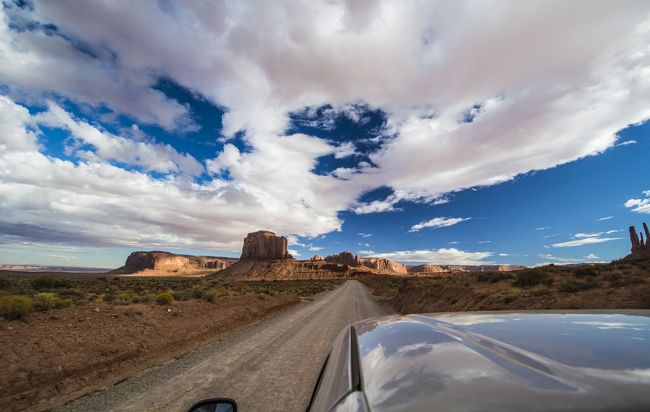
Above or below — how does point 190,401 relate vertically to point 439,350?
below

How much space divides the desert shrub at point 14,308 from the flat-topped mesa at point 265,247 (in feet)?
471

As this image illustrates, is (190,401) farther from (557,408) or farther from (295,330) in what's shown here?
(295,330)

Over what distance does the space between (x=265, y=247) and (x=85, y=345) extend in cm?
15023

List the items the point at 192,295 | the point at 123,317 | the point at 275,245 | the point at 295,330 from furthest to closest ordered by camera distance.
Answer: the point at 275,245 < the point at 192,295 < the point at 295,330 < the point at 123,317

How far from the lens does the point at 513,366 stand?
1177 mm

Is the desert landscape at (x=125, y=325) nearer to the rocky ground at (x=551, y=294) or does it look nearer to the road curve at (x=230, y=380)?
the rocky ground at (x=551, y=294)

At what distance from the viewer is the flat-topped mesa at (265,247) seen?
154 metres

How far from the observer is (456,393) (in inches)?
41.1

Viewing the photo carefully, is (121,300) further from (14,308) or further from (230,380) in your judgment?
(230,380)

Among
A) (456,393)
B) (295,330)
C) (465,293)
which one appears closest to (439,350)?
(456,393)

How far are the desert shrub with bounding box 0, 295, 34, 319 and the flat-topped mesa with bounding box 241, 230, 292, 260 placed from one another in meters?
144

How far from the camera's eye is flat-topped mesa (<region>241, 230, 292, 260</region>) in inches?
6044

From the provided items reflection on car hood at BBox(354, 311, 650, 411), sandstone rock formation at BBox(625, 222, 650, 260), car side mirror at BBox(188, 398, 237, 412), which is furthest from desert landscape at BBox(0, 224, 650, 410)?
sandstone rock formation at BBox(625, 222, 650, 260)

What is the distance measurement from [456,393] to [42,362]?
10549 mm
